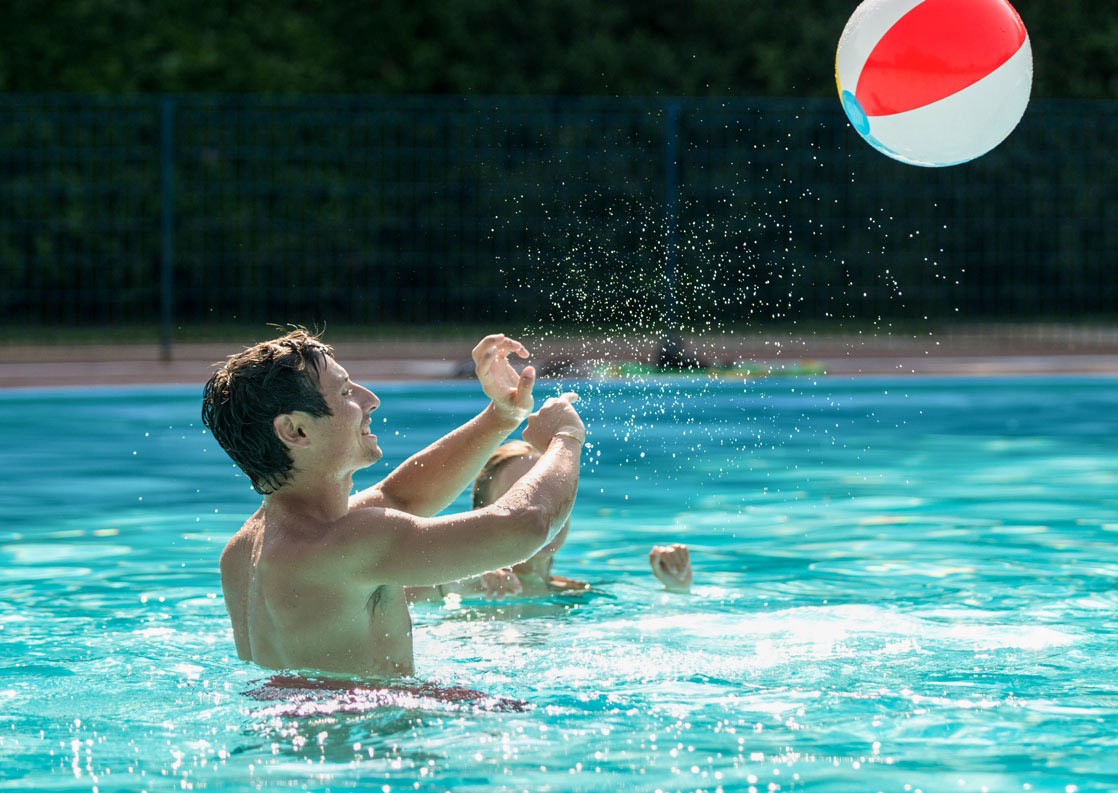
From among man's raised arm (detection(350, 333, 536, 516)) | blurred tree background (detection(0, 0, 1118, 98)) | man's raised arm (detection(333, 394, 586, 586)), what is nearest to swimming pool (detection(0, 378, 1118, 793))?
man's raised arm (detection(333, 394, 586, 586))

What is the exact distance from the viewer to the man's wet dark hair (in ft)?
11.2

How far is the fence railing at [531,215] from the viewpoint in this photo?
12.9 meters

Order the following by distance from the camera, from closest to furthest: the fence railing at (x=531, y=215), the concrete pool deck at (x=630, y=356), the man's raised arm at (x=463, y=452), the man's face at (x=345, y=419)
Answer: the man's face at (x=345, y=419)
the man's raised arm at (x=463, y=452)
the concrete pool deck at (x=630, y=356)
the fence railing at (x=531, y=215)

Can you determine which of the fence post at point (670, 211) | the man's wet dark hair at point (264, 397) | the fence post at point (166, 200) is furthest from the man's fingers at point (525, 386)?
the fence post at point (166, 200)

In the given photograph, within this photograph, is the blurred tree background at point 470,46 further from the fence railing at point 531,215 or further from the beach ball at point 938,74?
the beach ball at point 938,74

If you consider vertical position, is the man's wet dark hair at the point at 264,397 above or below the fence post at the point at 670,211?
below

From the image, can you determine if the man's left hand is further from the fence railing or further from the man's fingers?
the fence railing

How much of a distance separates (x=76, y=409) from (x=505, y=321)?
15.5ft

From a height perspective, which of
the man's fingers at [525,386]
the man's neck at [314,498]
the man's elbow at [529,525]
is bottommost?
the man's elbow at [529,525]

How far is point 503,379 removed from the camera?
378 centimetres

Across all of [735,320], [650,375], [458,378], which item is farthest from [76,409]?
[735,320]

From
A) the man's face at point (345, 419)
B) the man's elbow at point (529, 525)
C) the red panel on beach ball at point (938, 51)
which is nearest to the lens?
the man's elbow at point (529, 525)

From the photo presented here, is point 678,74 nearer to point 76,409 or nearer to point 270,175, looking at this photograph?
point 270,175

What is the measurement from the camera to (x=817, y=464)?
27.1 feet
